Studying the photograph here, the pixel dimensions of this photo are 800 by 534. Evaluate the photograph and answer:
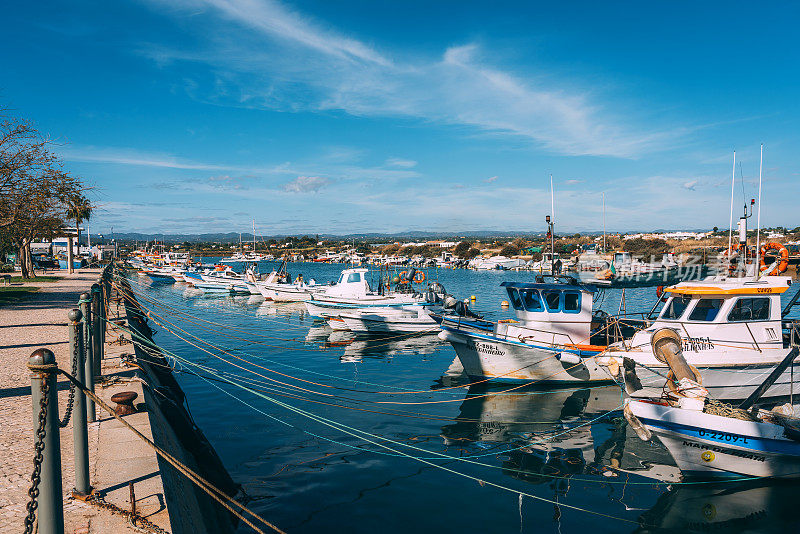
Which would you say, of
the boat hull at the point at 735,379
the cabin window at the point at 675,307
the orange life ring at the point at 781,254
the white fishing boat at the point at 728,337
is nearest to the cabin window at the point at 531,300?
the white fishing boat at the point at 728,337

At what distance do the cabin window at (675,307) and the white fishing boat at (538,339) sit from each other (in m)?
2.25

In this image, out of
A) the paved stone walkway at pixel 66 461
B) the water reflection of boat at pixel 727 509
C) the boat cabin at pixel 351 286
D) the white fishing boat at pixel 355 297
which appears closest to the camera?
the paved stone walkway at pixel 66 461

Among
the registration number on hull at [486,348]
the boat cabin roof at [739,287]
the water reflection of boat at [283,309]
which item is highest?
the boat cabin roof at [739,287]

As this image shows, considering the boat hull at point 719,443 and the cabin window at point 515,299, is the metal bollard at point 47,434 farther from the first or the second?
the cabin window at point 515,299

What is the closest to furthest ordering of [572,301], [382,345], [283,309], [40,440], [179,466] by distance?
[40,440] < [179,466] < [572,301] < [382,345] < [283,309]

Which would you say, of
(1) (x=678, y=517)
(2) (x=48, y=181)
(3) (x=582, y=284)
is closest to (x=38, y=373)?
(1) (x=678, y=517)

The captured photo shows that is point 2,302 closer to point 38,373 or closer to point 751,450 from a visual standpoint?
point 38,373

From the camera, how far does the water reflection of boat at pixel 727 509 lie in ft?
30.9

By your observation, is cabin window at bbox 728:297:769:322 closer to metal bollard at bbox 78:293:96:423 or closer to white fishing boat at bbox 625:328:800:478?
white fishing boat at bbox 625:328:800:478

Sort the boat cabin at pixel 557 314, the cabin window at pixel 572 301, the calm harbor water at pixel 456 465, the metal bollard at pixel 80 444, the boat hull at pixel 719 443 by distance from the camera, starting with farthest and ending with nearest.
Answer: the cabin window at pixel 572 301
the boat cabin at pixel 557 314
the boat hull at pixel 719 443
the calm harbor water at pixel 456 465
the metal bollard at pixel 80 444

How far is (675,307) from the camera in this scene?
15719mm

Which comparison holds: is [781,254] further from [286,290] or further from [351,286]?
[286,290]

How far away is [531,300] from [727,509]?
9881mm

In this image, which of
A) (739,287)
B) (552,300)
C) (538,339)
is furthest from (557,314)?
(739,287)
